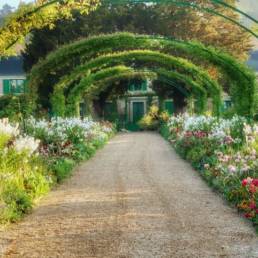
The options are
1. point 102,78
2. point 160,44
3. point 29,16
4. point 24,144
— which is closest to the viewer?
point 24,144

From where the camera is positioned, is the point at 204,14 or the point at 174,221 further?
the point at 204,14

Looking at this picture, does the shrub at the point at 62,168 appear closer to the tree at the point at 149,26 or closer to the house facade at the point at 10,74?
the tree at the point at 149,26

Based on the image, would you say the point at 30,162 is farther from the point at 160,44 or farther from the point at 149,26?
the point at 149,26

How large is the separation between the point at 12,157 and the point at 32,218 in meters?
1.80

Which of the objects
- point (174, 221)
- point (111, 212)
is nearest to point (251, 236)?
point (174, 221)

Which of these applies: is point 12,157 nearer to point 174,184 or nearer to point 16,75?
point 174,184

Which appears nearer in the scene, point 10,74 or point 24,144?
point 24,144

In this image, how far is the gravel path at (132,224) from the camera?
645cm

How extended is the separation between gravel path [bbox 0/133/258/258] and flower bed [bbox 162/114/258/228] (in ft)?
0.81

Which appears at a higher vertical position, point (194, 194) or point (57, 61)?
point (57, 61)

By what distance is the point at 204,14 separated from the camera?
34.9 m

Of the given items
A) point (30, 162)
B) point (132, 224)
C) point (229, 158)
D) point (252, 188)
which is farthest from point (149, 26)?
point (132, 224)

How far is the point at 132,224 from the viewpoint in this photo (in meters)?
7.68

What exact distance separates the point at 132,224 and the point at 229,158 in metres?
3.99
